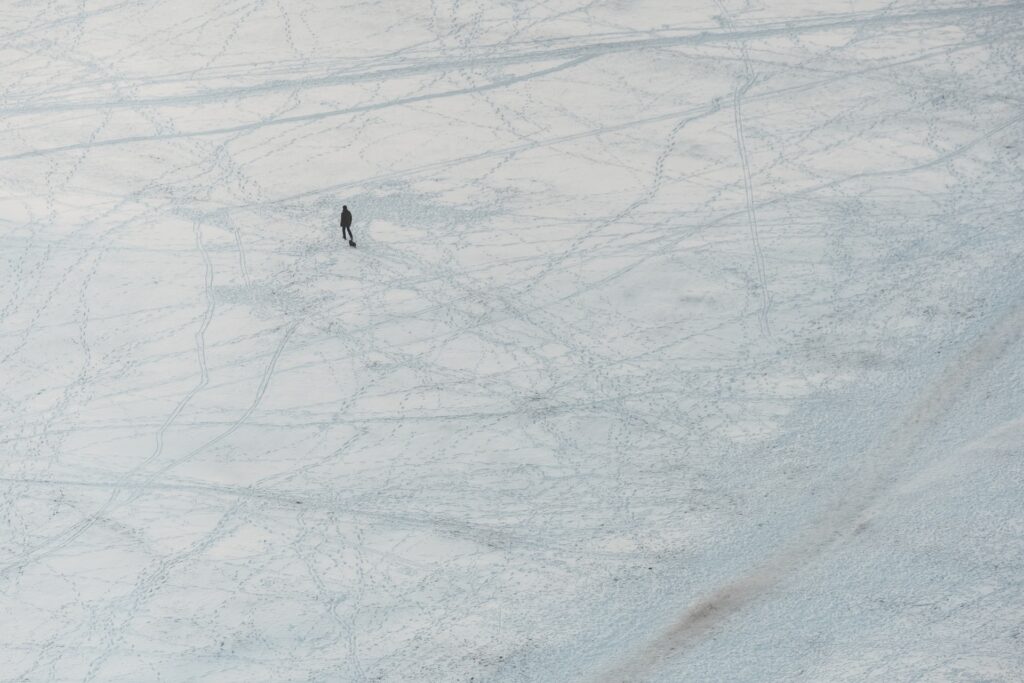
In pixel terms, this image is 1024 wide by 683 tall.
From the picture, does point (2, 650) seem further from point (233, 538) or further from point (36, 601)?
point (233, 538)

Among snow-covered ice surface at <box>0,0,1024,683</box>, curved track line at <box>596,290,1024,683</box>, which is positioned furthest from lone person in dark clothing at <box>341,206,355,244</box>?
curved track line at <box>596,290,1024,683</box>

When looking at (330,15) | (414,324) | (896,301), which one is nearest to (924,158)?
(896,301)

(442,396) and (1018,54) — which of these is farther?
(1018,54)

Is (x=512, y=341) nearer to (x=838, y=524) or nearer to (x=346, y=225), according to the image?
(x=346, y=225)

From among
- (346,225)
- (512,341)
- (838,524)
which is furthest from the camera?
(346,225)

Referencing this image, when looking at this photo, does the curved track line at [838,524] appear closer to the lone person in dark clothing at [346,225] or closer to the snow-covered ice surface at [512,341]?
the snow-covered ice surface at [512,341]

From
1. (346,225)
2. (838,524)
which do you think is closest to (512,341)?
(346,225)
